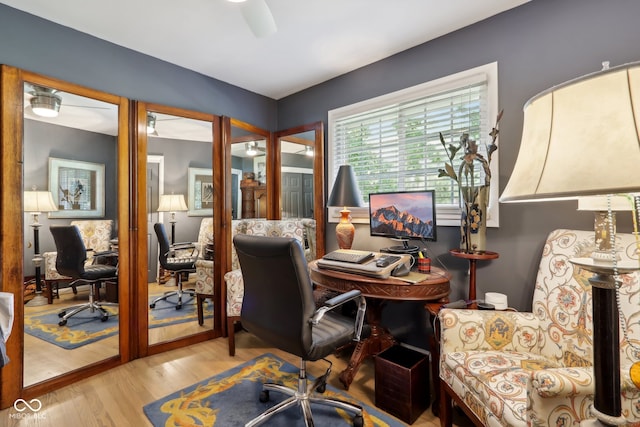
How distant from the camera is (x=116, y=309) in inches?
96.6

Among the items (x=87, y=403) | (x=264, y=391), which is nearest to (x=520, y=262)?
(x=264, y=391)

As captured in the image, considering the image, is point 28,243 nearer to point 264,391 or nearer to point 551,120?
point 264,391

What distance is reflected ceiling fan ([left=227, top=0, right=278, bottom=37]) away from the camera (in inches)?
62.5

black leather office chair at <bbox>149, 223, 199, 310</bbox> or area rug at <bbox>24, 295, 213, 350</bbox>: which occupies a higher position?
black leather office chair at <bbox>149, 223, 199, 310</bbox>

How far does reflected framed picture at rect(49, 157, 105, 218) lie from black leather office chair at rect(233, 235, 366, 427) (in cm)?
139

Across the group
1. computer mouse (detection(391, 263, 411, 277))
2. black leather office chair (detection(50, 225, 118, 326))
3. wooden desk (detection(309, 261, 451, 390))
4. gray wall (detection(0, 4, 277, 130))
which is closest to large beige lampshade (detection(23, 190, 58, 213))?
black leather office chair (detection(50, 225, 118, 326))

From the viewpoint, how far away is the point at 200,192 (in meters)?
2.91

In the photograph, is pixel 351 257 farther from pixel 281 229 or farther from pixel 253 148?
pixel 253 148

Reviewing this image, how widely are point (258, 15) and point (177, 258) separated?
2.14m

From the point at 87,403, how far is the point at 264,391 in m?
1.11

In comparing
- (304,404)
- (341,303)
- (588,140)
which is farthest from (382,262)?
(588,140)

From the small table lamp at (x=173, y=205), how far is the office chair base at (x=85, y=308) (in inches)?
28.2

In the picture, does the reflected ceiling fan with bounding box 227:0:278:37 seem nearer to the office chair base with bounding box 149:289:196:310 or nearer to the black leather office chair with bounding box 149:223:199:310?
the black leather office chair with bounding box 149:223:199:310

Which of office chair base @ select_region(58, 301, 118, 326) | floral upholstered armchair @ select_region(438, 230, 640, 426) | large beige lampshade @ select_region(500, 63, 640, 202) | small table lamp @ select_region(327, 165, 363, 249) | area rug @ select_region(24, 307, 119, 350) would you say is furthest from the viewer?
small table lamp @ select_region(327, 165, 363, 249)
